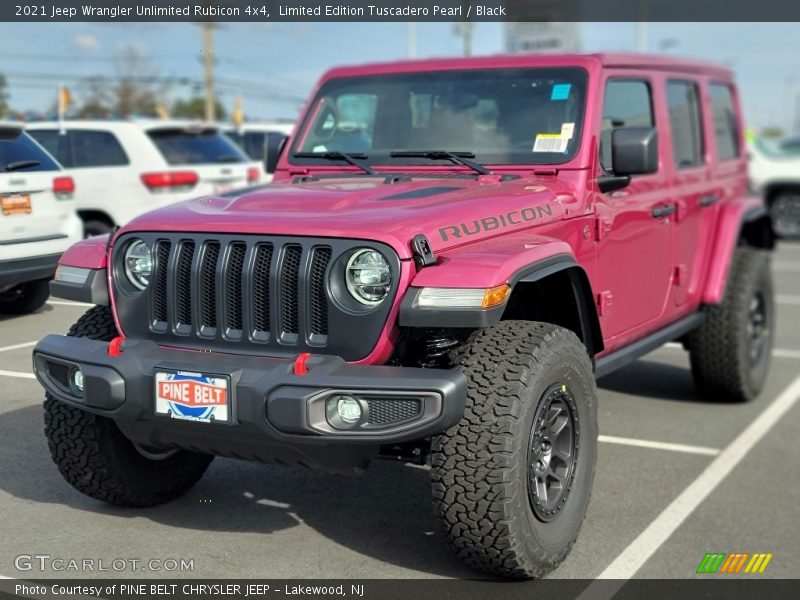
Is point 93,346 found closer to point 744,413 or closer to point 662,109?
point 662,109

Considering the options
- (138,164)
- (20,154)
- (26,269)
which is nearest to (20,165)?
(20,154)

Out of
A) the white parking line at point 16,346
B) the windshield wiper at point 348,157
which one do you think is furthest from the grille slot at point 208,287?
the windshield wiper at point 348,157

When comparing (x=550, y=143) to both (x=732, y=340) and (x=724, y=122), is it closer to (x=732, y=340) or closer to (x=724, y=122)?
(x=732, y=340)

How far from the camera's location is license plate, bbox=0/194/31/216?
15.2ft

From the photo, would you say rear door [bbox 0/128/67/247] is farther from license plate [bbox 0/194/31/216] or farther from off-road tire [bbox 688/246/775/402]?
off-road tire [bbox 688/246/775/402]

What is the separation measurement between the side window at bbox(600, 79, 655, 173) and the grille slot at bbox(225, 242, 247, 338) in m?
1.98

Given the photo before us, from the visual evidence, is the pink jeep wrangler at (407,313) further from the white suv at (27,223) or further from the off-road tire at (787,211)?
the off-road tire at (787,211)

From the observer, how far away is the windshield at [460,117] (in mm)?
4789

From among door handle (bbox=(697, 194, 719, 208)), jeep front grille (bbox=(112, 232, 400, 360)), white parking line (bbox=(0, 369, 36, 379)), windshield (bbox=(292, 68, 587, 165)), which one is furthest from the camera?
door handle (bbox=(697, 194, 719, 208))

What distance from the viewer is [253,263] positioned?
3.56 metres

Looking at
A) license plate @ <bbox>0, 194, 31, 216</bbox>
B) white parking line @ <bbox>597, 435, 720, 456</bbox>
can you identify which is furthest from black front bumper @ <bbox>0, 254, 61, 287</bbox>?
white parking line @ <bbox>597, 435, 720, 456</bbox>

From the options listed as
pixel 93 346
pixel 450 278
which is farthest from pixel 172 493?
pixel 450 278

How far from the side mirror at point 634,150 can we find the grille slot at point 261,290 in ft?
6.15

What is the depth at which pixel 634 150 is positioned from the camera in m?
4.57
